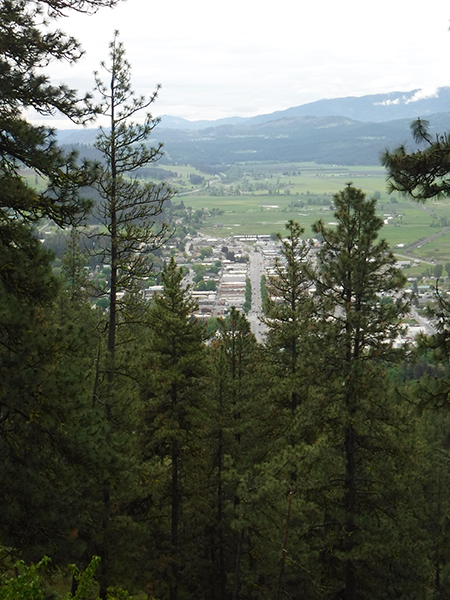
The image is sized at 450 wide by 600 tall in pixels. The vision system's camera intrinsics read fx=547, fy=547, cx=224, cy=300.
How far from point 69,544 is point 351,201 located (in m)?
8.73

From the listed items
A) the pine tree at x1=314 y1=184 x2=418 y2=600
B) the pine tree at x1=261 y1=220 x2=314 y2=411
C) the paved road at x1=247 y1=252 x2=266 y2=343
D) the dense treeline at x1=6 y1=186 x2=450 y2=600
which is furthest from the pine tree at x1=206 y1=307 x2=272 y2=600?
the paved road at x1=247 y1=252 x2=266 y2=343

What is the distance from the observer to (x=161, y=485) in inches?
526

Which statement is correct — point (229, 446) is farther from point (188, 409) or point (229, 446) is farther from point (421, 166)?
point (421, 166)

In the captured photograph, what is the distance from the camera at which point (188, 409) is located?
43.2 ft

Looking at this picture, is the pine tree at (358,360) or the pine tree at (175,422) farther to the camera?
the pine tree at (175,422)

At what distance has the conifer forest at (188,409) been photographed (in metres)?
7.67

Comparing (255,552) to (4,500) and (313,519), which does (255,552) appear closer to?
(313,519)

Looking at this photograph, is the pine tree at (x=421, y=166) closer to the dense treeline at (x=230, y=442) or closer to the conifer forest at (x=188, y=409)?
the conifer forest at (x=188, y=409)

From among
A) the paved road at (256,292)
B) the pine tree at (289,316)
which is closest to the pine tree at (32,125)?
the pine tree at (289,316)

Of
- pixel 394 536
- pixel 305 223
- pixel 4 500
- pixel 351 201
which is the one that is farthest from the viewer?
pixel 305 223

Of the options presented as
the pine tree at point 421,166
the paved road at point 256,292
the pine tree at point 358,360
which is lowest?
the paved road at point 256,292

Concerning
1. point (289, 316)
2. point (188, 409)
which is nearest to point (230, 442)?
point (188, 409)

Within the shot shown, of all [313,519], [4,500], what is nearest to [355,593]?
[313,519]

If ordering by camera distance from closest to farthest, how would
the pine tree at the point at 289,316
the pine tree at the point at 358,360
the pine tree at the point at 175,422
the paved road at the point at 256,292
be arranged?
1. the pine tree at the point at 358,360
2. the pine tree at the point at 175,422
3. the pine tree at the point at 289,316
4. the paved road at the point at 256,292
